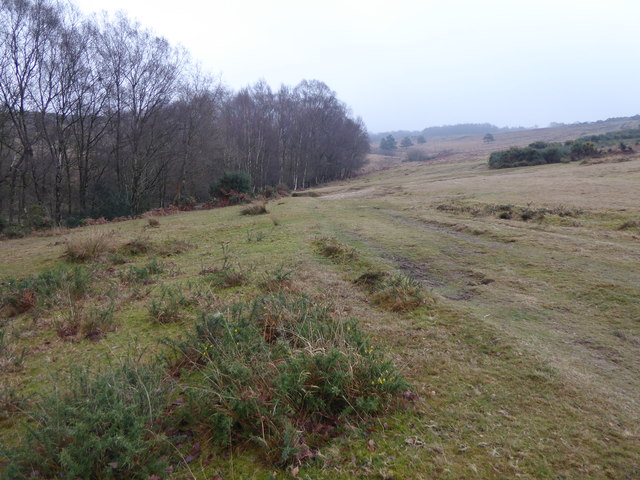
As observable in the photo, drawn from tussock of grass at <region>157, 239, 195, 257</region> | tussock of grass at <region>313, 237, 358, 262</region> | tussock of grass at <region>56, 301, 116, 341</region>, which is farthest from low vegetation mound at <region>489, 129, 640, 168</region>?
tussock of grass at <region>56, 301, 116, 341</region>

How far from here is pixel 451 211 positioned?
46.2 feet

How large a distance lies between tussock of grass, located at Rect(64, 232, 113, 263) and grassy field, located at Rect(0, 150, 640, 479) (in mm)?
366

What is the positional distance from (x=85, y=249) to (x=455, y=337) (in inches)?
325

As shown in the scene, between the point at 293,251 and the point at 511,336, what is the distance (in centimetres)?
546

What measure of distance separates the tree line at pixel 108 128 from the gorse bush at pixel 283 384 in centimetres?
2137

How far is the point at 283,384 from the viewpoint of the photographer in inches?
113

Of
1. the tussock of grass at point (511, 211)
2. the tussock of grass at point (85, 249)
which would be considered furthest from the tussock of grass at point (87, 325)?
the tussock of grass at point (511, 211)

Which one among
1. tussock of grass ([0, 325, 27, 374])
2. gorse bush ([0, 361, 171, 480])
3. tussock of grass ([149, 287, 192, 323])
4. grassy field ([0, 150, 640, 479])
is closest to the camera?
gorse bush ([0, 361, 171, 480])

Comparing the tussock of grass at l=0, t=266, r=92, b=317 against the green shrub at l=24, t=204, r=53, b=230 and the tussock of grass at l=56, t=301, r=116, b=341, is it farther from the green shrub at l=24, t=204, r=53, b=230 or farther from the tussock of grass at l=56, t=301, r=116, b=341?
the green shrub at l=24, t=204, r=53, b=230

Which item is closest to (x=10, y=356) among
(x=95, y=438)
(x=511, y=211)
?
(x=95, y=438)

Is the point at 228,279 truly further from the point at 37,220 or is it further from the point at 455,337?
the point at 37,220

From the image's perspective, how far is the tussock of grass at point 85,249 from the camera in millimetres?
8312

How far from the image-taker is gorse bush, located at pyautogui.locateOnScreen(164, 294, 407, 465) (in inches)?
105

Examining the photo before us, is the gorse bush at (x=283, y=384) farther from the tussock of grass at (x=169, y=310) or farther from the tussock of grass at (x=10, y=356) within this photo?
the tussock of grass at (x=10, y=356)
